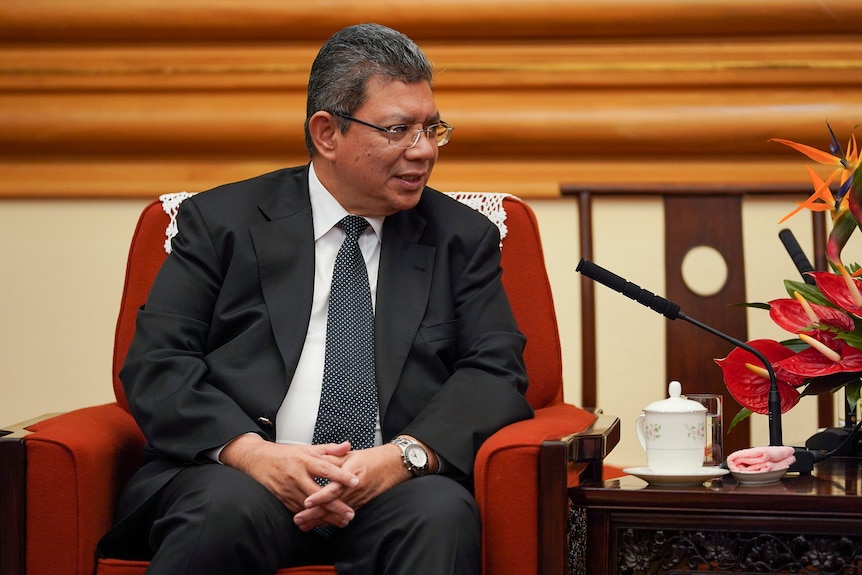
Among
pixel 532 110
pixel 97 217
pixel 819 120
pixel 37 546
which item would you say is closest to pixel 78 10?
pixel 97 217

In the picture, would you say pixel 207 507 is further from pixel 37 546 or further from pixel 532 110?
pixel 532 110

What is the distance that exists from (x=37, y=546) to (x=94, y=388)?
124 centimetres

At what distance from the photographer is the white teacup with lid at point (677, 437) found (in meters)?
1.79

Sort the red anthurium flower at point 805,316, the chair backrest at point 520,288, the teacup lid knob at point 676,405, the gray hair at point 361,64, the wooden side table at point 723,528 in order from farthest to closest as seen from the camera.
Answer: the chair backrest at point 520,288
the gray hair at point 361,64
the red anthurium flower at point 805,316
the teacup lid knob at point 676,405
the wooden side table at point 723,528

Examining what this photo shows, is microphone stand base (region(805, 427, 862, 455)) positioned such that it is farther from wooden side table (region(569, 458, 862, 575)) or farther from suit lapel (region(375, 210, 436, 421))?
suit lapel (region(375, 210, 436, 421))

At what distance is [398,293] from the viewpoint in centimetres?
214

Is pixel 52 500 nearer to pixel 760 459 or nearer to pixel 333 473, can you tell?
pixel 333 473

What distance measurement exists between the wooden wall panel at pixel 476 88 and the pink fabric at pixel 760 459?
1217mm

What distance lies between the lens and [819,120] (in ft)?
9.49

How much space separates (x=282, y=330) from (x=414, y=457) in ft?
1.20

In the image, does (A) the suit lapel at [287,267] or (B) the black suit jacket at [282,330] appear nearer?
(B) the black suit jacket at [282,330]

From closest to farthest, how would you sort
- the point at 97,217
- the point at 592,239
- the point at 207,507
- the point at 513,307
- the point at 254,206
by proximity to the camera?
the point at 207,507 < the point at 254,206 < the point at 513,307 < the point at 592,239 < the point at 97,217

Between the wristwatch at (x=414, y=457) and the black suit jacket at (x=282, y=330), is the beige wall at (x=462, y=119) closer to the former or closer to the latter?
the black suit jacket at (x=282, y=330)

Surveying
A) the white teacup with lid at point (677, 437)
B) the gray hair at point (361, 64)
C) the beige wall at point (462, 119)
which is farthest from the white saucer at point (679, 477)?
the beige wall at point (462, 119)
